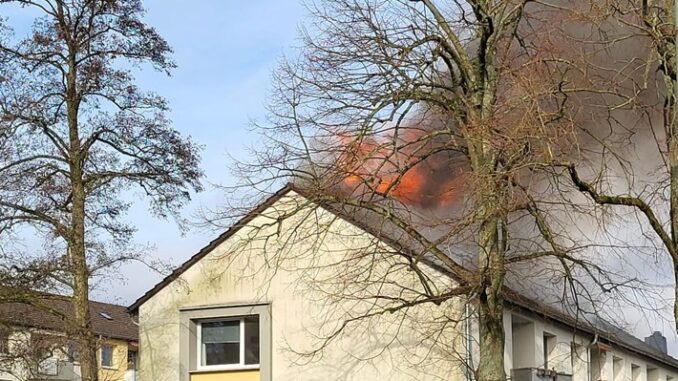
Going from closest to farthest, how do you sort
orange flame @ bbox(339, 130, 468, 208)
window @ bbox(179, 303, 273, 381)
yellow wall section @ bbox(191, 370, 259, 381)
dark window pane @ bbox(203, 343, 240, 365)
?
orange flame @ bbox(339, 130, 468, 208) < yellow wall section @ bbox(191, 370, 259, 381) < window @ bbox(179, 303, 273, 381) < dark window pane @ bbox(203, 343, 240, 365)

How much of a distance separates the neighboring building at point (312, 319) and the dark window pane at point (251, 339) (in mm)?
28

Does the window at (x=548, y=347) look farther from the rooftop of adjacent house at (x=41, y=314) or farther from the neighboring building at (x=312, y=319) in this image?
the rooftop of adjacent house at (x=41, y=314)

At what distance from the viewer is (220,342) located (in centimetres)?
2173

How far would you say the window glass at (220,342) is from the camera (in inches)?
846

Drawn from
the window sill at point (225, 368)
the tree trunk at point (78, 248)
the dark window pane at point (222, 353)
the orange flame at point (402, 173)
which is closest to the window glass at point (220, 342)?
the dark window pane at point (222, 353)

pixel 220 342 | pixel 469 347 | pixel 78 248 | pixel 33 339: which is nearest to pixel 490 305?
pixel 469 347

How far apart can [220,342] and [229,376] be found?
0.88 metres

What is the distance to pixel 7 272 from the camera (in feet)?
61.8

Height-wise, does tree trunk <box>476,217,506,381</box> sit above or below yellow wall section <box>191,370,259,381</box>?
above

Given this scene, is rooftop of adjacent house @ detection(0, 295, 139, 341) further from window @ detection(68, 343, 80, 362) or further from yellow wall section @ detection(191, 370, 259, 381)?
yellow wall section @ detection(191, 370, 259, 381)

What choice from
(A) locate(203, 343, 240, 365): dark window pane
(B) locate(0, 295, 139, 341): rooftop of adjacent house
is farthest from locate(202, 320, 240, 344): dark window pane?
(B) locate(0, 295, 139, 341): rooftop of adjacent house

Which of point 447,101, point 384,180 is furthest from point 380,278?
point 447,101

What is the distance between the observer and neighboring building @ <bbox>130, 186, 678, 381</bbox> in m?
18.1

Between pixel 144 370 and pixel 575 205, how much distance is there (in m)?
11.7
